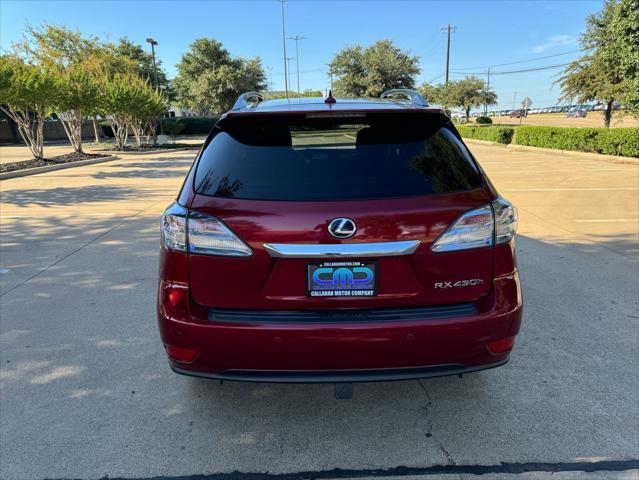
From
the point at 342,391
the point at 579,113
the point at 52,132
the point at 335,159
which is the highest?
the point at 579,113

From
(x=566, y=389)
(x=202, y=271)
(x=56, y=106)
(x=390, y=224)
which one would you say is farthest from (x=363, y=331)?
(x=56, y=106)

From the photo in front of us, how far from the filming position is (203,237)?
2.17 m

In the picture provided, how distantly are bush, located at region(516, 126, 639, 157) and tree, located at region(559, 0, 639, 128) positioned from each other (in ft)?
3.91

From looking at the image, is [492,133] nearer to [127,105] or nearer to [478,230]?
[127,105]

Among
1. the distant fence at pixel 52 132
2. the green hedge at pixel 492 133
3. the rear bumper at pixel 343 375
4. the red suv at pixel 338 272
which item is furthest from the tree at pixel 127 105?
the rear bumper at pixel 343 375

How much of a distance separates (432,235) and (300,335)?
765 millimetres

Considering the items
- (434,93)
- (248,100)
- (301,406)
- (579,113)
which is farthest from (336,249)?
(579,113)

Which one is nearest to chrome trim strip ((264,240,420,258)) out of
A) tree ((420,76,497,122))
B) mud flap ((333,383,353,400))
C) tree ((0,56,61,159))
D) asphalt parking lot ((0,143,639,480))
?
mud flap ((333,383,353,400))

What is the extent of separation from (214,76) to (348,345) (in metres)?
50.2

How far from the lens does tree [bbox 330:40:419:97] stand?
55094 mm

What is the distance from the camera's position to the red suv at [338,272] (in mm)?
2115

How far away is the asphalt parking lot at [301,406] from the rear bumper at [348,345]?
1.59 ft

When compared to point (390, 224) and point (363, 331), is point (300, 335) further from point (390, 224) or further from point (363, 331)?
point (390, 224)

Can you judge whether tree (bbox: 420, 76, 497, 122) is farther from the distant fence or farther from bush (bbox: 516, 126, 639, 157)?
the distant fence
